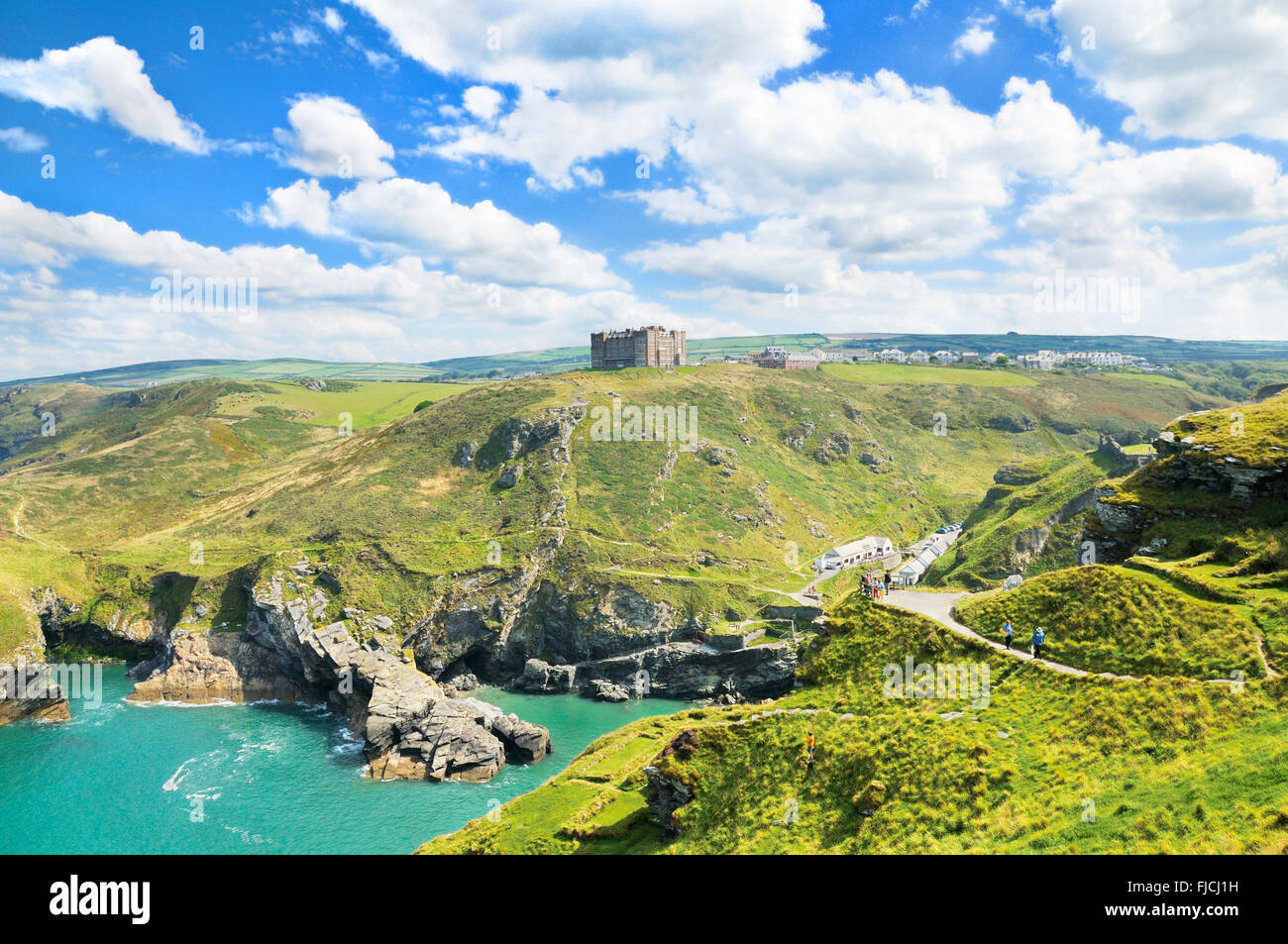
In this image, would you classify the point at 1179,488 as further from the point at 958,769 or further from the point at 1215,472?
the point at 958,769

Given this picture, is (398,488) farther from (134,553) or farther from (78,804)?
(78,804)

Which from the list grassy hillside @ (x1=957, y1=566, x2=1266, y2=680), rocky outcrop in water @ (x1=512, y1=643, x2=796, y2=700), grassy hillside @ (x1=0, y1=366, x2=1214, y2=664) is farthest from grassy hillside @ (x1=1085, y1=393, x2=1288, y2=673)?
grassy hillside @ (x1=0, y1=366, x2=1214, y2=664)

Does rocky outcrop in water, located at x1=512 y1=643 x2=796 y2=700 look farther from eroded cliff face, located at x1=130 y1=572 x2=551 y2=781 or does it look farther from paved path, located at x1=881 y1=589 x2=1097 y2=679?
paved path, located at x1=881 y1=589 x2=1097 y2=679

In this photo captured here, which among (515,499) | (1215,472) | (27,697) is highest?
(1215,472)

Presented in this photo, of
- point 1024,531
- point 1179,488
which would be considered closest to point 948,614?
point 1179,488
